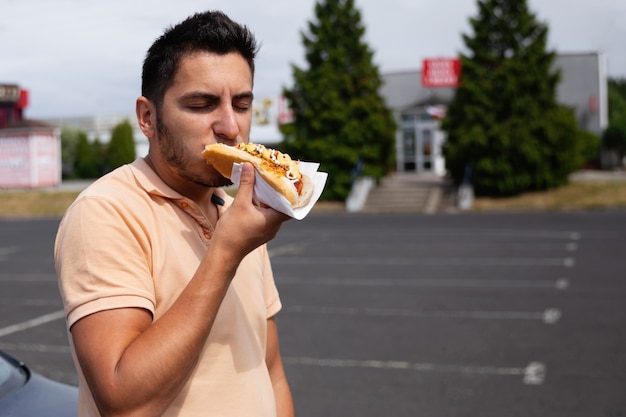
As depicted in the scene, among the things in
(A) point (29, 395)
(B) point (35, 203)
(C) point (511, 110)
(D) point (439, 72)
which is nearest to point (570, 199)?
(C) point (511, 110)

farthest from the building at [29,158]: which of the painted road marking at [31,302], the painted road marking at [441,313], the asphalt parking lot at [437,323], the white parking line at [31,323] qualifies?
the painted road marking at [441,313]

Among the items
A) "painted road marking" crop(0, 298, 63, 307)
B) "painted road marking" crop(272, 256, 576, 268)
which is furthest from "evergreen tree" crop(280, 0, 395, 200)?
"painted road marking" crop(0, 298, 63, 307)

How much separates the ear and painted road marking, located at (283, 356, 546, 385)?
5389 millimetres

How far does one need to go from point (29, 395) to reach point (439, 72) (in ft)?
130

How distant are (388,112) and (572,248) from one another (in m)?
17.2

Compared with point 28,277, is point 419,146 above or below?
above

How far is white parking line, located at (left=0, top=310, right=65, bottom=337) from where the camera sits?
29.6 ft

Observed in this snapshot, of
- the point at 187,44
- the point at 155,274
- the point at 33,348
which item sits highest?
the point at 187,44

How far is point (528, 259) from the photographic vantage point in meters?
14.4

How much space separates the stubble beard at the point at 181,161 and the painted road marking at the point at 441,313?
7.75 m

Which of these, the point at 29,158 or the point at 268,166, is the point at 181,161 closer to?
the point at 268,166

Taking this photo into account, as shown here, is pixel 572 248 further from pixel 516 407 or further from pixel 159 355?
pixel 159 355

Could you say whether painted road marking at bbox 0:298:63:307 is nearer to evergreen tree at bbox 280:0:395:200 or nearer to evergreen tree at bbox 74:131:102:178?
evergreen tree at bbox 280:0:395:200

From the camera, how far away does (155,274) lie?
1803 millimetres
